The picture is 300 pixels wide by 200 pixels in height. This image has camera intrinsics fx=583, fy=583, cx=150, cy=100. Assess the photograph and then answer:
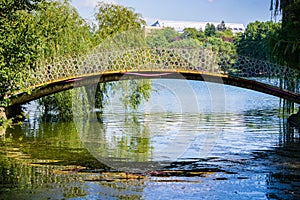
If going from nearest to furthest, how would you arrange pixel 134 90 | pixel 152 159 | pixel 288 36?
1. pixel 152 159
2. pixel 288 36
3. pixel 134 90

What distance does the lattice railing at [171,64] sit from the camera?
18375 millimetres

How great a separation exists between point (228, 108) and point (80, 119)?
9.55 metres

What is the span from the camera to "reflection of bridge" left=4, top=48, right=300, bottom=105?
18203mm

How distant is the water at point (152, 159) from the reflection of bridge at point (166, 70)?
1.38 m

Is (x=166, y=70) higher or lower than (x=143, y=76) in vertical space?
higher

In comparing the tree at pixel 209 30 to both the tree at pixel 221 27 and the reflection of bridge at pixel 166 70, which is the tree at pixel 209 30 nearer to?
the tree at pixel 221 27


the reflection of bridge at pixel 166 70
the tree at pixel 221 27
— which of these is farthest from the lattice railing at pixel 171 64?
the tree at pixel 221 27

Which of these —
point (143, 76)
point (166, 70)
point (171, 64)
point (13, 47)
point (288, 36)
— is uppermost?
point (288, 36)

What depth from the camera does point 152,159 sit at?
12.8 metres

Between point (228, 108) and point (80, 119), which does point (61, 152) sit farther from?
point (228, 108)

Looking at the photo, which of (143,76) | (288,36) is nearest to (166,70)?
(143,76)

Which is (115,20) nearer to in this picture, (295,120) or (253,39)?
(295,120)

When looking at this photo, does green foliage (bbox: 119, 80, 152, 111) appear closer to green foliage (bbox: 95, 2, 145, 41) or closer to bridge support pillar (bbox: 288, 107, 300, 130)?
green foliage (bbox: 95, 2, 145, 41)

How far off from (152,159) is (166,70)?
20.7ft
